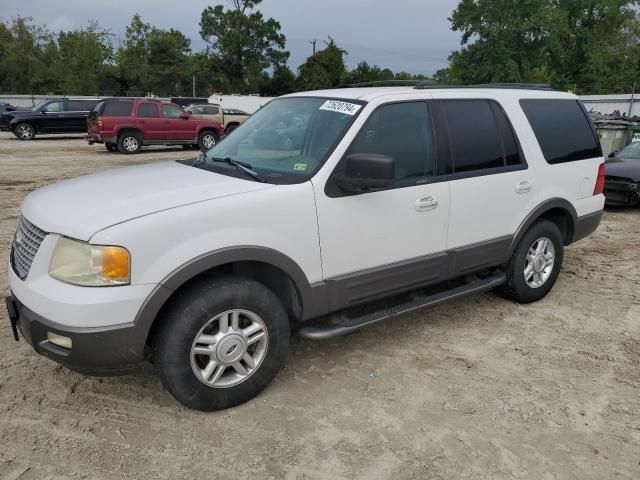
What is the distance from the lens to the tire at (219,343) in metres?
2.90

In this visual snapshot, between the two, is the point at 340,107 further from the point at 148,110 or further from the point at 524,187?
the point at 148,110

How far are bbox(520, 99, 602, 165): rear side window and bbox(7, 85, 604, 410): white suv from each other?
0.10 ft

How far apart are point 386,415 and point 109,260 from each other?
1813 millimetres

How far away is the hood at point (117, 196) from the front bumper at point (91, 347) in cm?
47

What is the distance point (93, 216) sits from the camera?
2.79 meters

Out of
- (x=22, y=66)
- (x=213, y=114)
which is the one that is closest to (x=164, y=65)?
(x=22, y=66)

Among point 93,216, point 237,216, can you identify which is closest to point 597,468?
point 237,216

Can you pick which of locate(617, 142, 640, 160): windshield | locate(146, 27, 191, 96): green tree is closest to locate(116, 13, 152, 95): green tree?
locate(146, 27, 191, 96): green tree

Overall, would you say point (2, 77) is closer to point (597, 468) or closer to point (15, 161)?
point (15, 161)

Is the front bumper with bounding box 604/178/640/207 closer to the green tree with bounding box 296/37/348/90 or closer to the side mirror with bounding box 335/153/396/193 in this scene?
the side mirror with bounding box 335/153/396/193

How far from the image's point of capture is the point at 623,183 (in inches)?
365

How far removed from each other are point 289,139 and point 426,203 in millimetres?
1067

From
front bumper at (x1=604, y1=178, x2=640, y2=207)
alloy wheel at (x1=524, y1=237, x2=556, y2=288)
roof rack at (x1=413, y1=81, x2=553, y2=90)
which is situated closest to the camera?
roof rack at (x1=413, y1=81, x2=553, y2=90)

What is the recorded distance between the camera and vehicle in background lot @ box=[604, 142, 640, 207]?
361 inches
